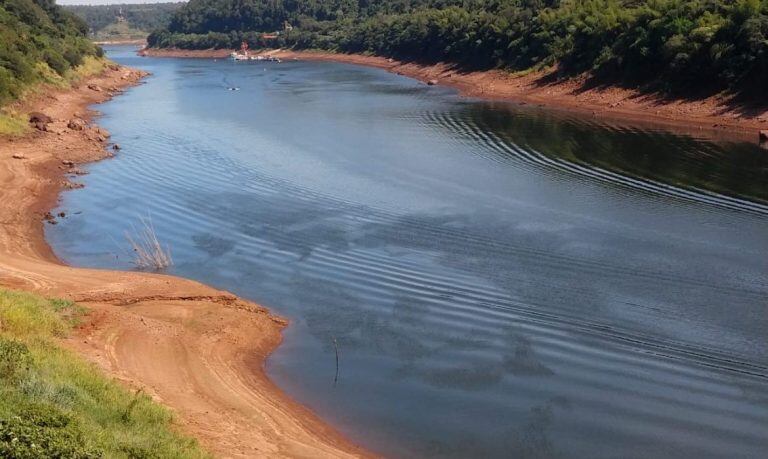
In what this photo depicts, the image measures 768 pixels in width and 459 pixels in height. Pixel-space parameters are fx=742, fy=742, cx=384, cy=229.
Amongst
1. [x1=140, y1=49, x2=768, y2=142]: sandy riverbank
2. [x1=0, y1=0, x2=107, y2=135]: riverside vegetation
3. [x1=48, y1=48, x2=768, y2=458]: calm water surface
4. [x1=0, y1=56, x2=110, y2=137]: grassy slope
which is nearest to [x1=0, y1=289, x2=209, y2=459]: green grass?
[x1=48, y1=48, x2=768, y2=458]: calm water surface

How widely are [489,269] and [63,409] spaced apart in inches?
538

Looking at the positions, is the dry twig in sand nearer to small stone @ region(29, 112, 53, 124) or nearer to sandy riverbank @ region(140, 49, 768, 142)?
small stone @ region(29, 112, 53, 124)

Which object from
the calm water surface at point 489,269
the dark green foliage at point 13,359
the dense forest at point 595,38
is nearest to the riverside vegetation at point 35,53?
the calm water surface at point 489,269

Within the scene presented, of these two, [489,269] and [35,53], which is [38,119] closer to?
[35,53]

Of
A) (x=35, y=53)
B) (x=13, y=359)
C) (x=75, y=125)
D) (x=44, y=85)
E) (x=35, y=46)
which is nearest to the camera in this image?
(x=13, y=359)

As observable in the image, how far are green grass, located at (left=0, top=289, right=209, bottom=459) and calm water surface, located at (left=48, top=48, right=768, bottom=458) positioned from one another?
13.1 feet

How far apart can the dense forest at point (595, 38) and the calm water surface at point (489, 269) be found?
9.20m

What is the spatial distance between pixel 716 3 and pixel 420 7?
78259 mm

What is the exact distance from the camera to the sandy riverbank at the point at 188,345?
12969mm

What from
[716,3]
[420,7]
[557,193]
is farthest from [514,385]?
[420,7]

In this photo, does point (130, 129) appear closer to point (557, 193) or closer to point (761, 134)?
point (557, 193)

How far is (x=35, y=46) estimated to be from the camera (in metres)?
65.4

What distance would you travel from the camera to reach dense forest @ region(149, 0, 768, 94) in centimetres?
4753

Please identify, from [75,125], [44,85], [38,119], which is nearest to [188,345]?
[38,119]
